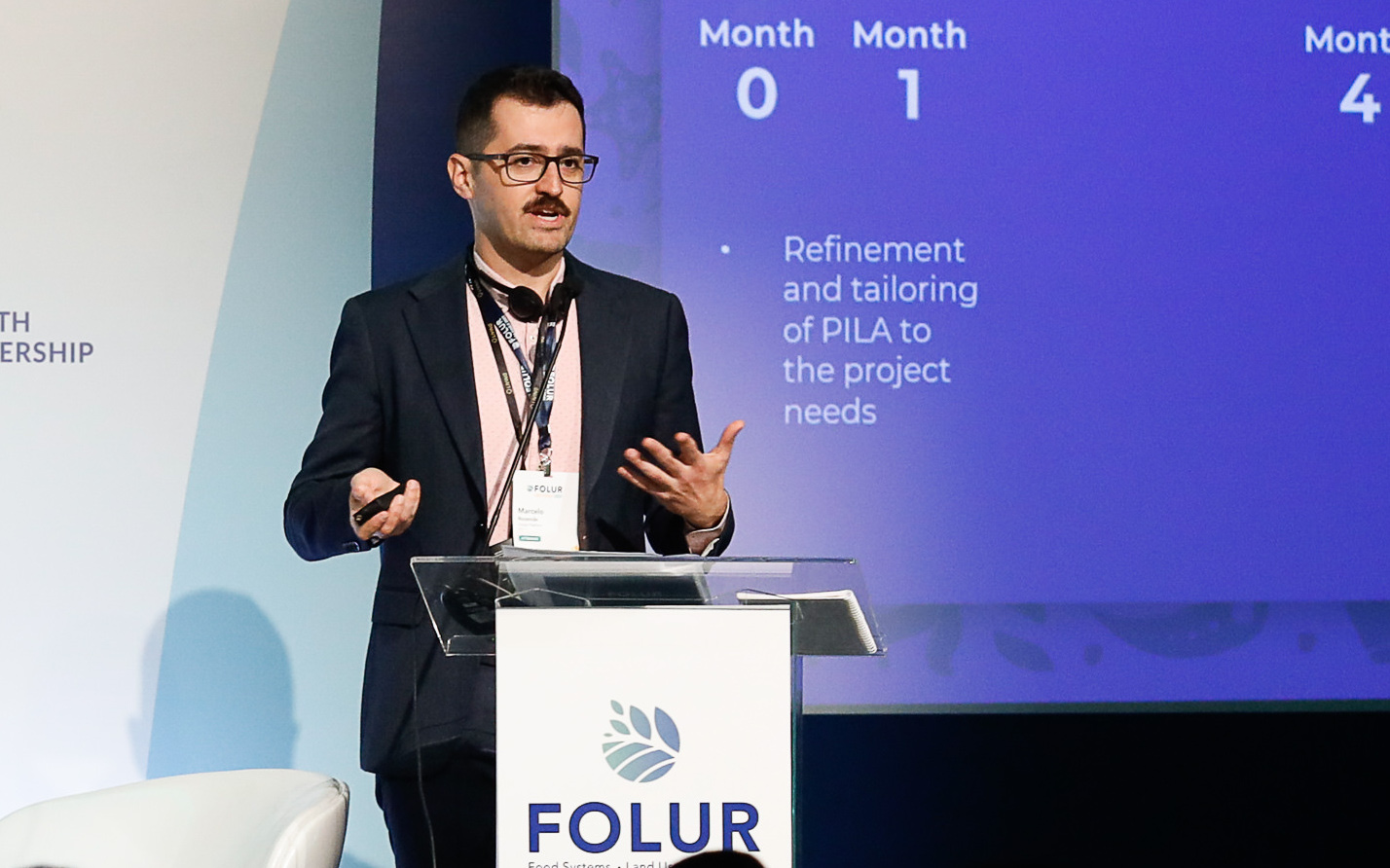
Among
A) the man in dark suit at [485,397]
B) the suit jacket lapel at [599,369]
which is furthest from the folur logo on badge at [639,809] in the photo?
the suit jacket lapel at [599,369]

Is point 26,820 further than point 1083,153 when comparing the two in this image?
No

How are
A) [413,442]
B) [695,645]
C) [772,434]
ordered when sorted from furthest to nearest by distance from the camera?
[772,434] → [413,442] → [695,645]

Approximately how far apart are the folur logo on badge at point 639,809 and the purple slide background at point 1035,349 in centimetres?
165

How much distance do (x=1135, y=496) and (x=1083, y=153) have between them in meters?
0.86

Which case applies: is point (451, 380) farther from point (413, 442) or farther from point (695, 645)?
point (695, 645)

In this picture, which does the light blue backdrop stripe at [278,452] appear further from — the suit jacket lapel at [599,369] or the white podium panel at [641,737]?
the white podium panel at [641,737]

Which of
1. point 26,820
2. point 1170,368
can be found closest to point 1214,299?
point 1170,368

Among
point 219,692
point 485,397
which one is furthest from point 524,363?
point 219,692

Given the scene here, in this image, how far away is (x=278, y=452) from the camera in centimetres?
382

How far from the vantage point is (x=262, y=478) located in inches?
150

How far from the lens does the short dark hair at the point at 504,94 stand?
8.75 ft

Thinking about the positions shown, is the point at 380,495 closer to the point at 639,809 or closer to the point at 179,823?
the point at 639,809

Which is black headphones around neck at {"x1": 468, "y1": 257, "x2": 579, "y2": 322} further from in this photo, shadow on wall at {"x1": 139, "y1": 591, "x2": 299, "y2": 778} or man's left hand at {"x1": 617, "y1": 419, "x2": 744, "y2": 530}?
shadow on wall at {"x1": 139, "y1": 591, "x2": 299, "y2": 778}

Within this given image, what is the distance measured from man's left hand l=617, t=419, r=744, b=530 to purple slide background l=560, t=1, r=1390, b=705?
1.16 m
